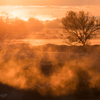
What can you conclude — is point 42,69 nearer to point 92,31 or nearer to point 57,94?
point 57,94

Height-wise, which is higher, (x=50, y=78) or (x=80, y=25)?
(x=80, y=25)

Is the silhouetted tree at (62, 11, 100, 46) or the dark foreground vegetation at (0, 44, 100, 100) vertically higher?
the silhouetted tree at (62, 11, 100, 46)

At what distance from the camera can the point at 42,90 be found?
1292 centimetres

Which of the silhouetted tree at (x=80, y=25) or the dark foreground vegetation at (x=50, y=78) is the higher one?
the silhouetted tree at (x=80, y=25)

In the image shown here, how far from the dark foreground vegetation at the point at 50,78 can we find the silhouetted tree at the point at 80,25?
1368 cm

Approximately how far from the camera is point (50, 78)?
15008 mm

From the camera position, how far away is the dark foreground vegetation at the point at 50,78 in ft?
40.8

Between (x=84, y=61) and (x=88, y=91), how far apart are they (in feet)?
20.6

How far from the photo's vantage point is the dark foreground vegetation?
1242cm

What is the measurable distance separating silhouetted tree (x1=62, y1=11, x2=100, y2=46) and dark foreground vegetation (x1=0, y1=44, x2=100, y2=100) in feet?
44.9

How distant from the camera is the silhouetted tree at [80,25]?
109 feet

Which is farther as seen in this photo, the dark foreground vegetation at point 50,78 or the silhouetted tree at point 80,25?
the silhouetted tree at point 80,25

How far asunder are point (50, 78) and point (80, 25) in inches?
789

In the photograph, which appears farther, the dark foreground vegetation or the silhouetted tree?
the silhouetted tree
